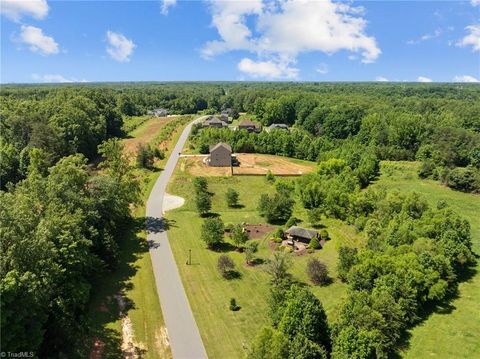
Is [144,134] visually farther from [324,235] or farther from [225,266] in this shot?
[225,266]

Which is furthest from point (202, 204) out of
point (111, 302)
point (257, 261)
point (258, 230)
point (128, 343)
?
point (128, 343)

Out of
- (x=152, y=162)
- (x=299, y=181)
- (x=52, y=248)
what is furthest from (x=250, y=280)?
(x=152, y=162)

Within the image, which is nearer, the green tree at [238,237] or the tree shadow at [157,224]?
the green tree at [238,237]

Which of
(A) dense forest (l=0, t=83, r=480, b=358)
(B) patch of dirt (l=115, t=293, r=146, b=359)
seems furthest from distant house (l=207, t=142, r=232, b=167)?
(B) patch of dirt (l=115, t=293, r=146, b=359)

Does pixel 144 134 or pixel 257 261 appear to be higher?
pixel 144 134

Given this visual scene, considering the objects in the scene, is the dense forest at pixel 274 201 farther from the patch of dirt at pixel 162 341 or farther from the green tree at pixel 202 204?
the green tree at pixel 202 204

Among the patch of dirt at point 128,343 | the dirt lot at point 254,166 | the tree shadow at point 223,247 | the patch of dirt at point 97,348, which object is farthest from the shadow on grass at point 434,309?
the dirt lot at point 254,166
